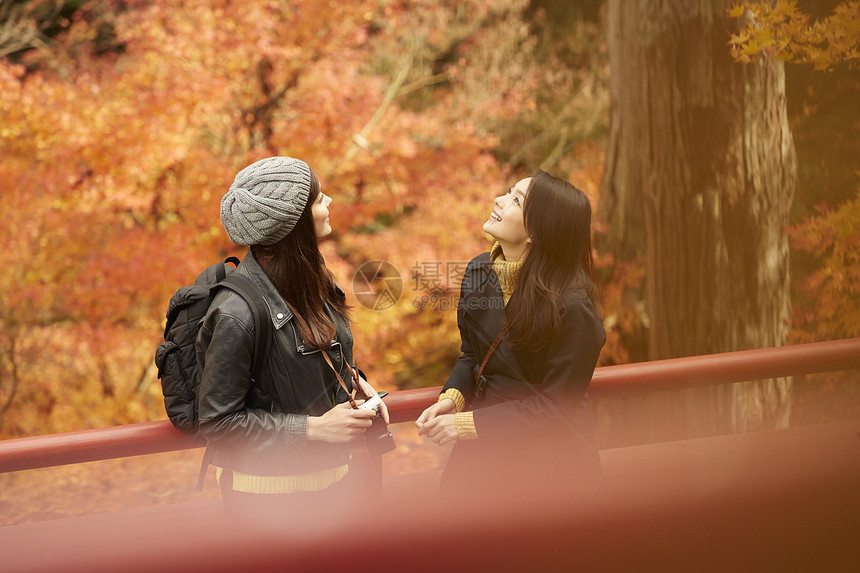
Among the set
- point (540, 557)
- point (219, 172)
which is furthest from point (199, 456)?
point (540, 557)

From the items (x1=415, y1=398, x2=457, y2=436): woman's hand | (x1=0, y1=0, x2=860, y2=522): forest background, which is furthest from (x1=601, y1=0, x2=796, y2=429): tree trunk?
(x1=415, y1=398, x2=457, y2=436): woman's hand

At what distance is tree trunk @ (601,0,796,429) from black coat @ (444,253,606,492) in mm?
2774

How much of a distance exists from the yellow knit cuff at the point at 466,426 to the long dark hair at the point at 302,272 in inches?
15.9

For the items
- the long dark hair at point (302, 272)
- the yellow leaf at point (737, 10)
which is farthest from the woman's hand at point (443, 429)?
the yellow leaf at point (737, 10)

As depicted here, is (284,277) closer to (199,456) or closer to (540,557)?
(540,557)

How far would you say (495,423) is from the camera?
60.6 inches

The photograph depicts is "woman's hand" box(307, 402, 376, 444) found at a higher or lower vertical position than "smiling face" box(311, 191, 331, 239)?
lower

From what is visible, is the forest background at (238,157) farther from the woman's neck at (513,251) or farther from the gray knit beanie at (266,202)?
the gray knit beanie at (266,202)

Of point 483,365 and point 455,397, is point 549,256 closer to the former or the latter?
point 483,365

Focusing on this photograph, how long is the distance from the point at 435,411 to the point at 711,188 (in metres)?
3.05

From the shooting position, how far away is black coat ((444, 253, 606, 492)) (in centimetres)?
150

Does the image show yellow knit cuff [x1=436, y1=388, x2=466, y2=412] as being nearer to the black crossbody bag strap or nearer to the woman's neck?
the black crossbody bag strap

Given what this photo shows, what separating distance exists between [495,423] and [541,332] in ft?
0.81

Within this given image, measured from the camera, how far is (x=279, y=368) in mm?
1339
